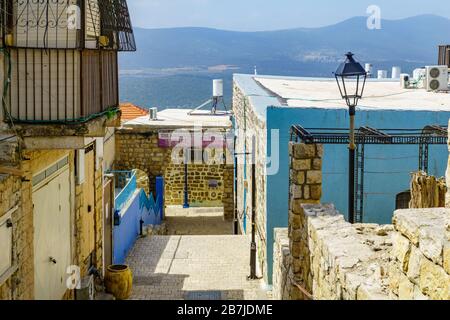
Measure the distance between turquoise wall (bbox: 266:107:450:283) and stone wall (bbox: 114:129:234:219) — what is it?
956 cm

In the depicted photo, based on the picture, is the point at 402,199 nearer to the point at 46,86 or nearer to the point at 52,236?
the point at 52,236

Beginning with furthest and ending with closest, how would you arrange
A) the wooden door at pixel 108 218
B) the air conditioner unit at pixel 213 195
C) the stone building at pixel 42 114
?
1. the air conditioner unit at pixel 213 195
2. the wooden door at pixel 108 218
3. the stone building at pixel 42 114

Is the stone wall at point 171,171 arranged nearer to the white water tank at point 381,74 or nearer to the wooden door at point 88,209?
the white water tank at point 381,74

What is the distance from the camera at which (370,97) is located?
55.3 feet

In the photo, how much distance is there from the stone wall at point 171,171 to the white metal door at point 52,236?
476 inches

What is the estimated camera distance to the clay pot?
12.6 metres

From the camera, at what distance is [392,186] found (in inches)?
541

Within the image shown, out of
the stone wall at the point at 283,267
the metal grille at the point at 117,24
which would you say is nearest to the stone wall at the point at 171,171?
the stone wall at the point at 283,267

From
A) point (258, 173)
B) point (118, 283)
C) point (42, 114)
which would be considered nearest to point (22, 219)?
point (42, 114)

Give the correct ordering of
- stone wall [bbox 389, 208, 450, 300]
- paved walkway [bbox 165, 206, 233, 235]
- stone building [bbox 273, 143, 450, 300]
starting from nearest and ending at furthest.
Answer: stone wall [bbox 389, 208, 450, 300]
stone building [bbox 273, 143, 450, 300]
paved walkway [bbox 165, 206, 233, 235]

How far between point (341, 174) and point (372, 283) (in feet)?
28.5

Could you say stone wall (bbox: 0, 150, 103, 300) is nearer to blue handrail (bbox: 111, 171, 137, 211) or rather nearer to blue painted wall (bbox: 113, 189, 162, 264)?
blue painted wall (bbox: 113, 189, 162, 264)

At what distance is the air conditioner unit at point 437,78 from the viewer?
18.0 m

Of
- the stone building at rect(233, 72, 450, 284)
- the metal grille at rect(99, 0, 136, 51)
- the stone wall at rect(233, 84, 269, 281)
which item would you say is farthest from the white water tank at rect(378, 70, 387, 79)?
the metal grille at rect(99, 0, 136, 51)
